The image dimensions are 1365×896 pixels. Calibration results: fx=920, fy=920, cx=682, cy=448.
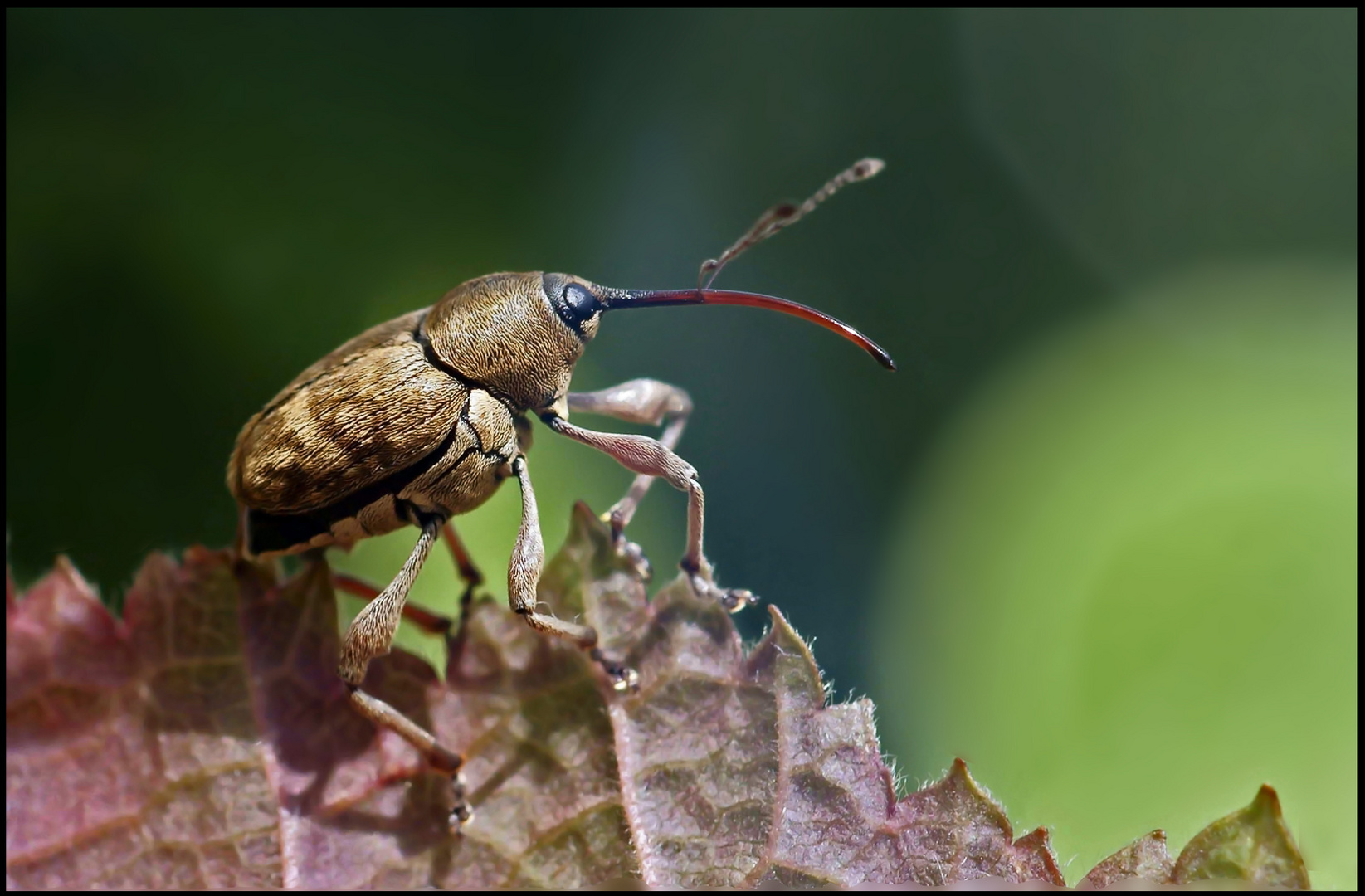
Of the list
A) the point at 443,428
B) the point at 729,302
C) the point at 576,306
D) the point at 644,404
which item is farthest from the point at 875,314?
the point at 443,428

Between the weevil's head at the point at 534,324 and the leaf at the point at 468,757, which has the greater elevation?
the weevil's head at the point at 534,324

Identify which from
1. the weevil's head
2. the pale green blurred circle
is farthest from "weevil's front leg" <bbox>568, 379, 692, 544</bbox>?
the pale green blurred circle

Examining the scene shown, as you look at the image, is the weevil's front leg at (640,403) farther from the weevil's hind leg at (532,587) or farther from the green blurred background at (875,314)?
the weevil's hind leg at (532,587)

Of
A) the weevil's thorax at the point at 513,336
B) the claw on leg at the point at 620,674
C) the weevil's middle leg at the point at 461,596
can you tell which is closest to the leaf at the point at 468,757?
the claw on leg at the point at 620,674

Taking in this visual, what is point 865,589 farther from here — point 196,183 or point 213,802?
point 196,183

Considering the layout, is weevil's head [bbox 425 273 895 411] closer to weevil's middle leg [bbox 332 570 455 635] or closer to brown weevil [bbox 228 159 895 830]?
brown weevil [bbox 228 159 895 830]

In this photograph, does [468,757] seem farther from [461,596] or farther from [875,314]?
[875,314]
